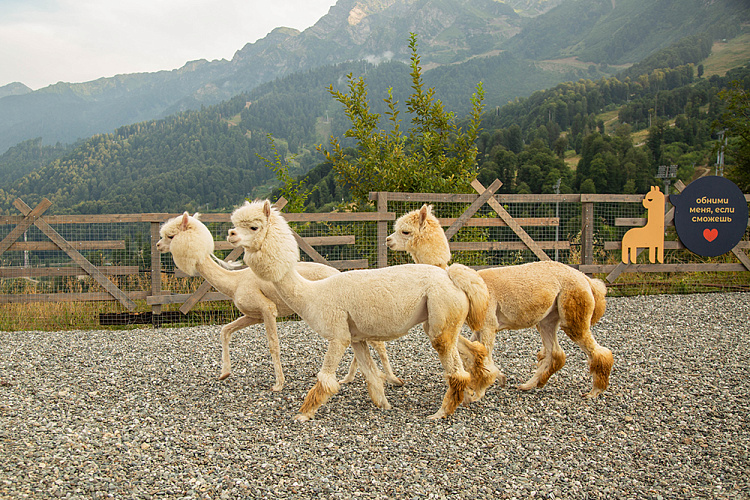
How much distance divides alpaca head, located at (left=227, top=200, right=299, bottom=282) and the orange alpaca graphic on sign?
8907 millimetres

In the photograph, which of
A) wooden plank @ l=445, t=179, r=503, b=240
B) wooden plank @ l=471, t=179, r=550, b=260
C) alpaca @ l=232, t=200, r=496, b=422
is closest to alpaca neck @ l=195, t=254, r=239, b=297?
alpaca @ l=232, t=200, r=496, b=422

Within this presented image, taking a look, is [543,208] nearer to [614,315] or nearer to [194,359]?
[614,315]

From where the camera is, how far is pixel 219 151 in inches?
4016

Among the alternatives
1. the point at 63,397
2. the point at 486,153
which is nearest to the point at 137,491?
the point at 63,397

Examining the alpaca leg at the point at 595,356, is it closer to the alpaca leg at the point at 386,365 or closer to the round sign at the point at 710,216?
the alpaca leg at the point at 386,365

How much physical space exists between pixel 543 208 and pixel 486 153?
49.6 metres

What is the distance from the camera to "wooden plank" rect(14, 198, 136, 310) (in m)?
8.19

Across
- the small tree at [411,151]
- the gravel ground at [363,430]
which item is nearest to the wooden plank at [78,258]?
the gravel ground at [363,430]

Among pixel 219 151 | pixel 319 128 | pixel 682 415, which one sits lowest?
pixel 682 415

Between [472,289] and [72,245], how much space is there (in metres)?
7.56

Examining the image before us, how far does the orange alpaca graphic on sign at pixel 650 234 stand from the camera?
408 inches

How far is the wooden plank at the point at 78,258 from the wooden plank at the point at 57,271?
0.11 metres

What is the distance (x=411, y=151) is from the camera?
1061 centimetres

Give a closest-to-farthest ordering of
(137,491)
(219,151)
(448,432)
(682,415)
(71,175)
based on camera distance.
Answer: (137,491)
(448,432)
(682,415)
(71,175)
(219,151)
